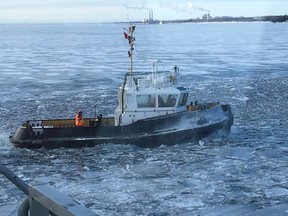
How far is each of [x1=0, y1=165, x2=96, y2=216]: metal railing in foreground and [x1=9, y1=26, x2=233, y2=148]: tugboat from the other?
1304 centimetres

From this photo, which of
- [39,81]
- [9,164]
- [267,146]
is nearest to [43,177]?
[9,164]

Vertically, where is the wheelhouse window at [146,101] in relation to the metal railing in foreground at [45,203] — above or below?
below

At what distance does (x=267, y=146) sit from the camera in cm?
1516

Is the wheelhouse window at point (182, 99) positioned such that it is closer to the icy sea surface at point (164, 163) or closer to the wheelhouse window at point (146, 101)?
the wheelhouse window at point (146, 101)

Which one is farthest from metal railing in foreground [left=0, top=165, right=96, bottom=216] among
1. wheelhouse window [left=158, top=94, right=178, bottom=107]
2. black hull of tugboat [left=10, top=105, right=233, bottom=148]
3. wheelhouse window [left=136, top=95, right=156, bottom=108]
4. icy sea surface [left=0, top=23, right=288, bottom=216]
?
Answer: wheelhouse window [left=158, top=94, right=178, bottom=107]

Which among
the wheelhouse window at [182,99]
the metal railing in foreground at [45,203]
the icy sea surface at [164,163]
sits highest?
the metal railing in foreground at [45,203]

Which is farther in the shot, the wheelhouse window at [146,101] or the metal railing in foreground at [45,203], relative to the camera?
the wheelhouse window at [146,101]

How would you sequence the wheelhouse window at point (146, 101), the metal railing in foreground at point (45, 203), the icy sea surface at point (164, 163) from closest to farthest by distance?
the metal railing in foreground at point (45, 203) < the icy sea surface at point (164, 163) < the wheelhouse window at point (146, 101)

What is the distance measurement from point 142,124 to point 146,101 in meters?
1.00

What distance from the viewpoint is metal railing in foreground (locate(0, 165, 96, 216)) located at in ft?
6.79

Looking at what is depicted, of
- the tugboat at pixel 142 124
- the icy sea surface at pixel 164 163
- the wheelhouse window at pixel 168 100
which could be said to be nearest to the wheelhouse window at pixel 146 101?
the tugboat at pixel 142 124

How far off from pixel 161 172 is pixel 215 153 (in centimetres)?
286

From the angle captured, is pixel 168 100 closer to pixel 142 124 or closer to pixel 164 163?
pixel 142 124

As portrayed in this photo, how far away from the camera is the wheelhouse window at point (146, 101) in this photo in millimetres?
16031
